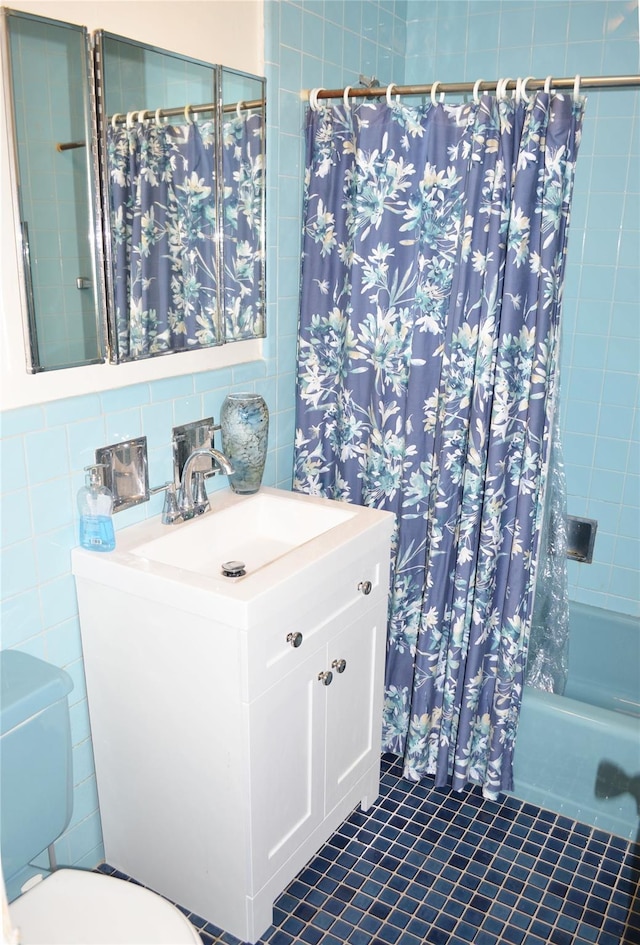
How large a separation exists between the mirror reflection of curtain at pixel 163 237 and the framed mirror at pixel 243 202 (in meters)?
0.06

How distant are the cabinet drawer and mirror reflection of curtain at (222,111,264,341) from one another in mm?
728

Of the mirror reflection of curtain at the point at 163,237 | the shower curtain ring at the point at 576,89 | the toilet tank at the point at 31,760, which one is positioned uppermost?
the shower curtain ring at the point at 576,89

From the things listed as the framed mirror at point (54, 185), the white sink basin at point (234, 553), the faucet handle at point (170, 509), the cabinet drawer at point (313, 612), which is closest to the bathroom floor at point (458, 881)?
the cabinet drawer at point (313, 612)

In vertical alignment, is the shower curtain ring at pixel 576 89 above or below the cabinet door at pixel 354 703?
above

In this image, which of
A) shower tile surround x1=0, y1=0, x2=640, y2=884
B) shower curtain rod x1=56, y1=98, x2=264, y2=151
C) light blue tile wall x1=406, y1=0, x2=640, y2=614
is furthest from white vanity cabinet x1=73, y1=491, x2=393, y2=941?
light blue tile wall x1=406, y1=0, x2=640, y2=614

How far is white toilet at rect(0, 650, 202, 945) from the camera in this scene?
57.6 inches

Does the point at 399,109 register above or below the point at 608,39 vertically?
below

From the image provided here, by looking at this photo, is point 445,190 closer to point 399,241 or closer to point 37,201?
point 399,241

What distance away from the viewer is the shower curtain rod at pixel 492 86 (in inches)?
71.4

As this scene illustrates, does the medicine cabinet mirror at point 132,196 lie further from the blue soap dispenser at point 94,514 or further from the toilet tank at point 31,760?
the toilet tank at point 31,760

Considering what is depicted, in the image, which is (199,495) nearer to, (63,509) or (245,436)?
(245,436)

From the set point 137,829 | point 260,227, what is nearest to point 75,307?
point 260,227

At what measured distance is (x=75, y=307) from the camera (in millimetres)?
1721

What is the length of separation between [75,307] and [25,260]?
0.16 metres
